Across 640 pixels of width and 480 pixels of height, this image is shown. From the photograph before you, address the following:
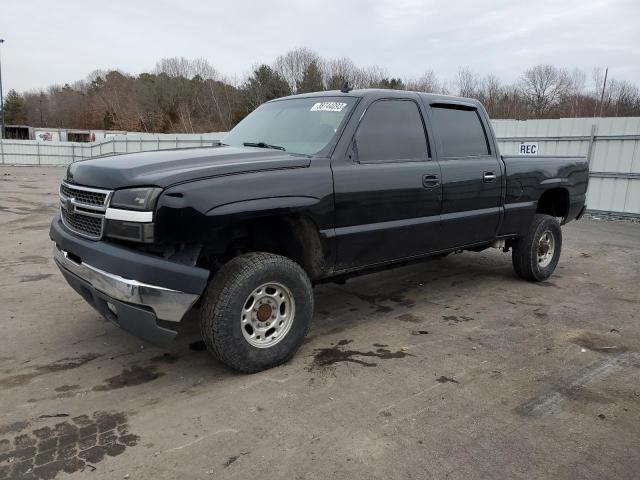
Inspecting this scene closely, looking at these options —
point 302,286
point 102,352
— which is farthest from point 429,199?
point 102,352

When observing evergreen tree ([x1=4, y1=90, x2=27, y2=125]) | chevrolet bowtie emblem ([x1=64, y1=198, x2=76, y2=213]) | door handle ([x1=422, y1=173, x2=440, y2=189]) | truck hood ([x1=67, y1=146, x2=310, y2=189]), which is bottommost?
chevrolet bowtie emblem ([x1=64, y1=198, x2=76, y2=213])

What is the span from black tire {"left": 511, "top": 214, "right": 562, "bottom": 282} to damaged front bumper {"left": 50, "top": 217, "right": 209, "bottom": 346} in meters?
4.08

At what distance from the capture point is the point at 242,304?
10.8ft

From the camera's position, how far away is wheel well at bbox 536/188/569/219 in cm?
623

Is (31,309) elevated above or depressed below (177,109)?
below

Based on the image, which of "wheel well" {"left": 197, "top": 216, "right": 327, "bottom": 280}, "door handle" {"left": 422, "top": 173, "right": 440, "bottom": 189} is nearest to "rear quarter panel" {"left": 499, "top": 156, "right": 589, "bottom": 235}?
"door handle" {"left": 422, "top": 173, "right": 440, "bottom": 189}

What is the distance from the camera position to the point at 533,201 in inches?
224

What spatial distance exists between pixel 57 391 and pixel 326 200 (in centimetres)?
217

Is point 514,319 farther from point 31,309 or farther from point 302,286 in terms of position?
point 31,309

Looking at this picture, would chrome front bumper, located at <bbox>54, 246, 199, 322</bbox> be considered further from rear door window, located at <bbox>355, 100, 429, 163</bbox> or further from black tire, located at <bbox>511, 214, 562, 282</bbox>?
black tire, located at <bbox>511, 214, 562, 282</bbox>

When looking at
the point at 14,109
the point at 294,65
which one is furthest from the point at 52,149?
the point at 14,109

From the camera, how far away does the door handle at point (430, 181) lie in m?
4.40

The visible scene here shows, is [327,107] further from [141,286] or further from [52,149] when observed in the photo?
[52,149]

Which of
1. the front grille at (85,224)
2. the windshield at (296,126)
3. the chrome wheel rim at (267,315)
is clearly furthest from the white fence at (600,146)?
the chrome wheel rim at (267,315)
